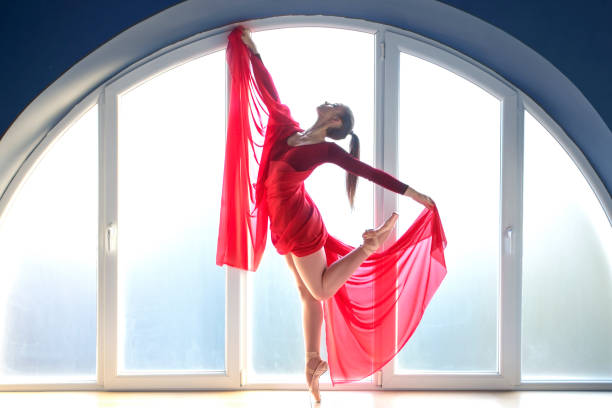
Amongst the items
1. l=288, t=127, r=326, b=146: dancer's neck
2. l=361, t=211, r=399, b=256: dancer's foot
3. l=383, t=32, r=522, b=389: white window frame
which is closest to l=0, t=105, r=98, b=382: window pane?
l=288, t=127, r=326, b=146: dancer's neck

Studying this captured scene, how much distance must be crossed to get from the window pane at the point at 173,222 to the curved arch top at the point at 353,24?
9.1 inches

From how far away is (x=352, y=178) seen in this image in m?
2.76

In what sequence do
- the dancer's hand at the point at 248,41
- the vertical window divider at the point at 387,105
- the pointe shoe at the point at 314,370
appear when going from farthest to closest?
the vertical window divider at the point at 387,105 → the dancer's hand at the point at 248,41 → the pointe shoe at the point at 314,370

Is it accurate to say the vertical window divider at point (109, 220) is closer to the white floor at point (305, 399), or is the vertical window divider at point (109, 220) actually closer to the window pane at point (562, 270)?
the white floor at point (305, 399)

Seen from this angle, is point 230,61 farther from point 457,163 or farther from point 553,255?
point 553,255

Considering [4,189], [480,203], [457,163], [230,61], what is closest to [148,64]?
[230,61]

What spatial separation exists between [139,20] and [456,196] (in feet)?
6.55

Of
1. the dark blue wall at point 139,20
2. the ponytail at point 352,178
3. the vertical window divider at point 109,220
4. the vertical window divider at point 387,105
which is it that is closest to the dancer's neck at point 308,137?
the ponytail at point 352,178

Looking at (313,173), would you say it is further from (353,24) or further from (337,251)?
(353,24)

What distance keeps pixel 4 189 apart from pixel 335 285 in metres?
2.02

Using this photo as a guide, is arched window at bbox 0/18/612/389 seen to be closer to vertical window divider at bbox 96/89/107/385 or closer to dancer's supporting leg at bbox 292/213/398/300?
vertical window divider at bbox 96/89/107/385

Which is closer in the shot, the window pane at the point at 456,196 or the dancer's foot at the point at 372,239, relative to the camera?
the dancer's foot at the point at 372,239

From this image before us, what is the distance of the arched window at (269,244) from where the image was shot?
2.89 metres

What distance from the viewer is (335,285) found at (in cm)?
254
